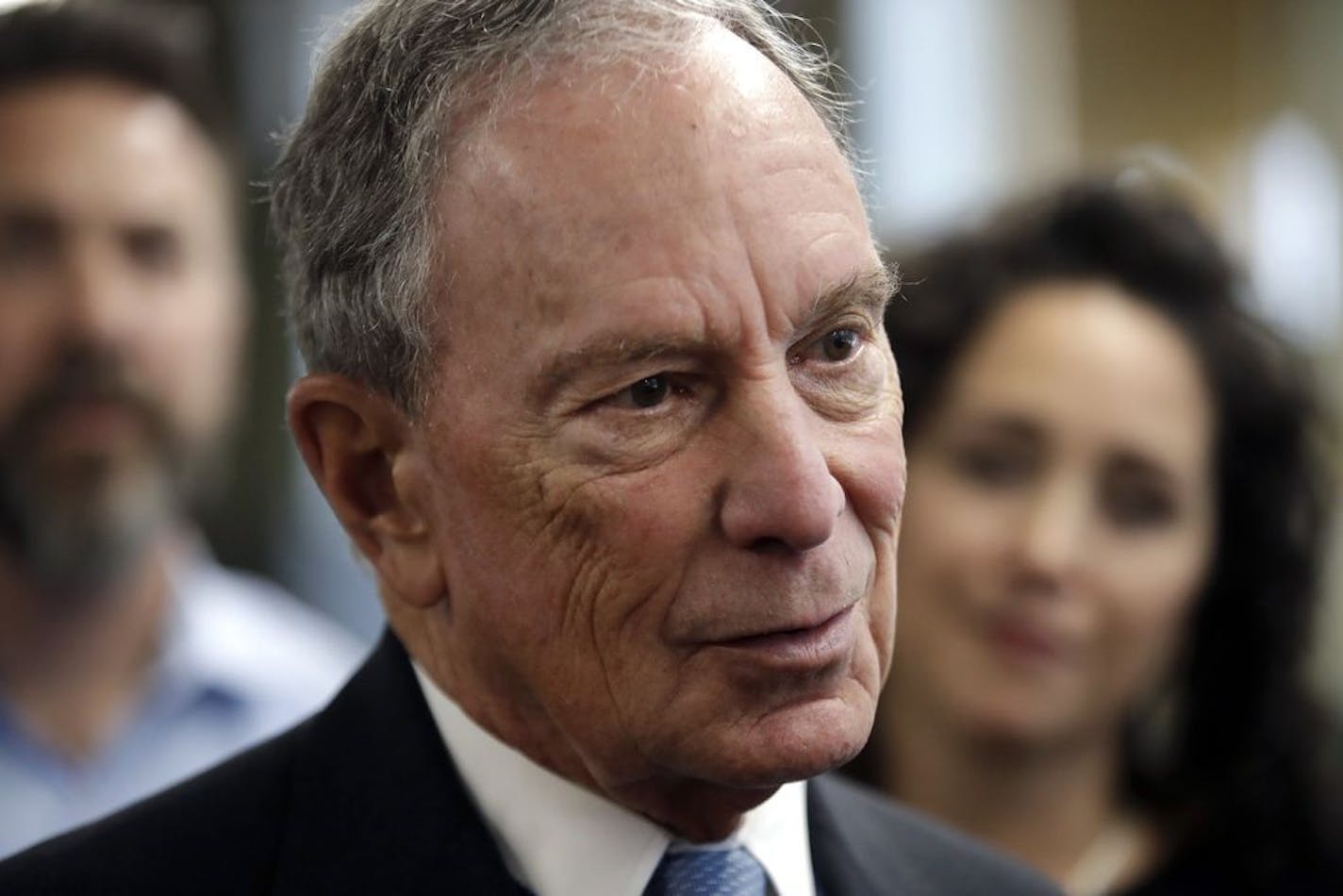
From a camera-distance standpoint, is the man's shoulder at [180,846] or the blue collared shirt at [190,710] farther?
the blue collared shirt at [190,710]

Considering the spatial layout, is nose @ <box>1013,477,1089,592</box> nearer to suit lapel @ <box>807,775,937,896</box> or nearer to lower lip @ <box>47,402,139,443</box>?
suit lapel @ <box>807,775,937,896</box>

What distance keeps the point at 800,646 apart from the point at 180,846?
686 millimetres

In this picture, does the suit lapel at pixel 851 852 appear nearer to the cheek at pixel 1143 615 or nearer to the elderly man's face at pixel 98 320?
the cheek at pixel 1143 615

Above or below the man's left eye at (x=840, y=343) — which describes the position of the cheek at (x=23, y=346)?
below

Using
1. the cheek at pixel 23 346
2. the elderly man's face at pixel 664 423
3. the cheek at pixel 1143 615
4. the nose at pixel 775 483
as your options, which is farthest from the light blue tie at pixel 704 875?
the cheek at pixel 23 346

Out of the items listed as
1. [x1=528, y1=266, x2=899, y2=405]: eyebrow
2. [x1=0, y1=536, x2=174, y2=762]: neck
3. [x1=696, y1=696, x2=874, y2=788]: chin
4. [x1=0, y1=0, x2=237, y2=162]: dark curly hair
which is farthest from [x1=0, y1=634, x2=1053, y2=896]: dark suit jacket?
[x1=0, y1=0, x2=237, y2=162]: dark curly hair

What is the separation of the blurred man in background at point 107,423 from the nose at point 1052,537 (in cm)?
152

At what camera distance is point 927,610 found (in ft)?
11.2

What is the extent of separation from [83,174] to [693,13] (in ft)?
6.69

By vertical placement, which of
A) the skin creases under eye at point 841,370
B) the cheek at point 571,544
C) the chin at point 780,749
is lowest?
the chin at point 780,749

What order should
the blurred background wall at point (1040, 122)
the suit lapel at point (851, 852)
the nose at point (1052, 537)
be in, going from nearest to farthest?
the suit lapel at point (851, 852), the nose at point (1052, 537), the blurred background wall at point (1040, 122)

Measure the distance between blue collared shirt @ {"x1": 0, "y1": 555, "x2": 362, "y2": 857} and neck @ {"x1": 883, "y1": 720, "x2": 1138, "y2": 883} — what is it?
1.27m

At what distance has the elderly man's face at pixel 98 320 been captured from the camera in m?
3.45

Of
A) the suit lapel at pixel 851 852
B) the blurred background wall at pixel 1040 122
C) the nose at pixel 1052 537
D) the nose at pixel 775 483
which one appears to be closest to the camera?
the nose at pixel 775 483
